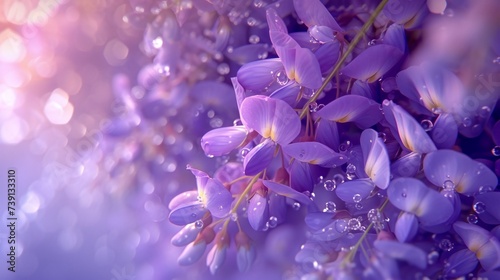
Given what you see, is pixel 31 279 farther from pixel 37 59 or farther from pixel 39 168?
pixel 37 59

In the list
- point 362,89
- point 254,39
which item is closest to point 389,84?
point 362,89

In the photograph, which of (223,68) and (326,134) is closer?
(326,134)

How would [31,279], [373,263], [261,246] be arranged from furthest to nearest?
[31,279] < [261,246] < [373,263]

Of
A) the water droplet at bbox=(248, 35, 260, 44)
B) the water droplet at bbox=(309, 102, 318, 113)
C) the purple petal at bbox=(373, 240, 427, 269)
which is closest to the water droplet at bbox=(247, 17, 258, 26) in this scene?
the water droplet at bbox=(248, 35, 260, 44)

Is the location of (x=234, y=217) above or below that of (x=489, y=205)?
above

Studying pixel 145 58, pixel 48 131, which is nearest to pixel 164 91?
pixel 145 58

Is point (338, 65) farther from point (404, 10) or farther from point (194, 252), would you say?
point (194, 252)
